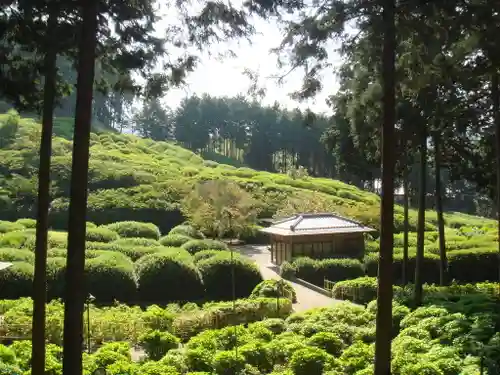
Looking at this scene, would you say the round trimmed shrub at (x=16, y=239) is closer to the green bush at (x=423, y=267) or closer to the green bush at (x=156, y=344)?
the green bush at (x=156, y=344)

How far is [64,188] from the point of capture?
46.7m

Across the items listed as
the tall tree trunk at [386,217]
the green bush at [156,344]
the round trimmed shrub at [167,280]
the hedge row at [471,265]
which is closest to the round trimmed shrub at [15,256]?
the round trimmed shrub at [167,280]

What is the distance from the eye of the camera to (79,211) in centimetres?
750

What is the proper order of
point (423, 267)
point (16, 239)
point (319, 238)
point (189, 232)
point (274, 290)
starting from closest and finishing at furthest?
point (274, 290) → point (16, 239) → point (423, 267) → point (319, 238) → point (189, 232)

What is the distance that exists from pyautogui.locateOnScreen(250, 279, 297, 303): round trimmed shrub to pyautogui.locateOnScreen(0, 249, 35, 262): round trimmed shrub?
11.3 m

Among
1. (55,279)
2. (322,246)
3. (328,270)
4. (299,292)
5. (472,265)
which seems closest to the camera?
(55,279)

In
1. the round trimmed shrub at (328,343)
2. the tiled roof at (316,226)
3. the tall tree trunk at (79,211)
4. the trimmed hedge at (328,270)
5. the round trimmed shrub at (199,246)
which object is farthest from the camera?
the tiled roof at (316,226)

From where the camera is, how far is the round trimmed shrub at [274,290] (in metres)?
24.3

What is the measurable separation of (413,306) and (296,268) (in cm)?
1258

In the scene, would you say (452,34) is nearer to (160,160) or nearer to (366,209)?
(366,209)

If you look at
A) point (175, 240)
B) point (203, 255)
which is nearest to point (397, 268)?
point (203, 255)

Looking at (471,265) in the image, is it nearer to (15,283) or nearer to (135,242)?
(135,242)

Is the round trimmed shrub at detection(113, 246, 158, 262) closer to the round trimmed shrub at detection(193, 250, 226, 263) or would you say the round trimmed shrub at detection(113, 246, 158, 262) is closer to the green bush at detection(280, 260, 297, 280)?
the round trimmed shrub at detection(193, 250, 226, 263)

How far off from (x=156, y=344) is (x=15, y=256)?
12.9 metres
